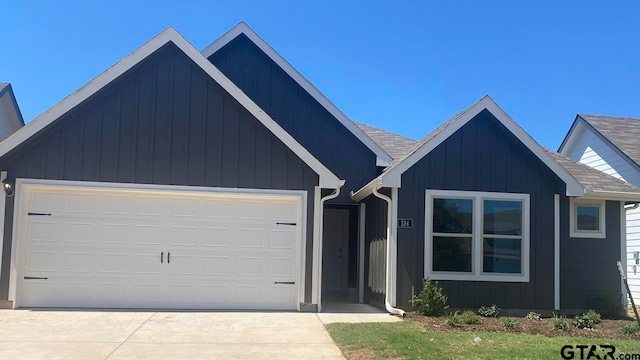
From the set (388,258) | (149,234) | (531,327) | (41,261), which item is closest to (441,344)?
(531,327)

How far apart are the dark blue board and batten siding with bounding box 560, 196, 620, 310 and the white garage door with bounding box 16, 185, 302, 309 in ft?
18.2

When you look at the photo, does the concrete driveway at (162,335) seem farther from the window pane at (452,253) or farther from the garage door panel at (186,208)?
the window pane at (452,253)

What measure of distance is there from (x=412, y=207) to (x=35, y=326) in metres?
6.87

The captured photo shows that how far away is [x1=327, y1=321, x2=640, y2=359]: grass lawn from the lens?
710cm

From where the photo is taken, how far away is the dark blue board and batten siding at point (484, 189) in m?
11.0

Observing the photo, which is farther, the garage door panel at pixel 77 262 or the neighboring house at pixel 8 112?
the neighboring house at pixel 8 112

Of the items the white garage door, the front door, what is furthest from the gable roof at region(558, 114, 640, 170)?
the white garage door

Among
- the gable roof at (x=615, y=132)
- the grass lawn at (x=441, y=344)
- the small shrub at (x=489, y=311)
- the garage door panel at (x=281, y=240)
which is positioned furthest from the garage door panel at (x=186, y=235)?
the gable roof at (x=615, y=132)

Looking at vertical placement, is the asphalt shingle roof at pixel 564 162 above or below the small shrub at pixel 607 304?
above

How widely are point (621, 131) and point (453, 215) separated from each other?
394 inches

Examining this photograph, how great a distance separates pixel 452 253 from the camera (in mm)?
11164

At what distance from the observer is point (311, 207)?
10945 mm

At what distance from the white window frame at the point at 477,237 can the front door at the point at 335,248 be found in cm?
429

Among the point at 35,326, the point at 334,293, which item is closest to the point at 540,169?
the point at 334,293
